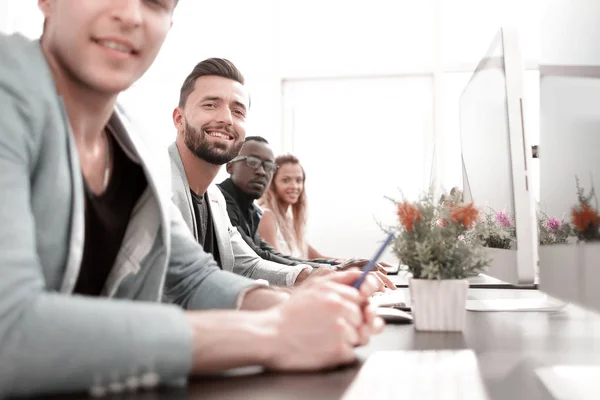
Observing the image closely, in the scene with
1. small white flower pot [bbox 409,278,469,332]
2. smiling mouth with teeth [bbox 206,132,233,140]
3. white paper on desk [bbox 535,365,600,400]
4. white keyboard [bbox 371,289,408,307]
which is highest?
smiling mouth with teeth [bbox 206,132,233,140]

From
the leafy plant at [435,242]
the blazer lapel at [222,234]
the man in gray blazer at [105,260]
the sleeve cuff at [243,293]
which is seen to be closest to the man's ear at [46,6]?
the man in gray blazer at [105,260]

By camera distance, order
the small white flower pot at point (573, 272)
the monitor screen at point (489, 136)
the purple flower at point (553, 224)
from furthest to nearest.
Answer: the monitor screen at point (489, 136) → the purple flower at point (553, 224) → the small white flower pot at point (573, 272)

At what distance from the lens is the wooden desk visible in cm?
66

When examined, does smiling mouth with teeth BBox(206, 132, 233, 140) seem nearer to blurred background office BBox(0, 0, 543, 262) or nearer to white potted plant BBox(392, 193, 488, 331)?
white potted plant BBox(392, 193, 488, 331)

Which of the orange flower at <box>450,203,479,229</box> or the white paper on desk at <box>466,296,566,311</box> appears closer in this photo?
the orange flower at <box>450,203,479,229</box>

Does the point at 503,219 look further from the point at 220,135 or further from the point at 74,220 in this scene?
the point at 220,135

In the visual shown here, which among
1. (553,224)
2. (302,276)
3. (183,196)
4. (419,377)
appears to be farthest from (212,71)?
(419,377)

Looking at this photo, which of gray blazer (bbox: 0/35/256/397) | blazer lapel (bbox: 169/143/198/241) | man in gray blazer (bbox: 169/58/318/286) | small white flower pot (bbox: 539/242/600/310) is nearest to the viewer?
gray blazer (bbox: 0/35/256/397)

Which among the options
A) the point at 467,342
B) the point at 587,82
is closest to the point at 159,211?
the point at 467,342

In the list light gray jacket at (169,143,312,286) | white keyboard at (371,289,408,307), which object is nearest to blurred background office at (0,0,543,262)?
light gray jacket at (169,143,312,286)

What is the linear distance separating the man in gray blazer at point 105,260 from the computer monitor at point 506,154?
0.47 meters

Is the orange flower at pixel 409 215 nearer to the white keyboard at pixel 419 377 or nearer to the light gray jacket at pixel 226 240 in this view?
the white keyboard at pixel 419 377

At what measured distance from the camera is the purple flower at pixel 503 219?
1405mm

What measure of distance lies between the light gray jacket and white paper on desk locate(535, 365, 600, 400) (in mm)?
1332
